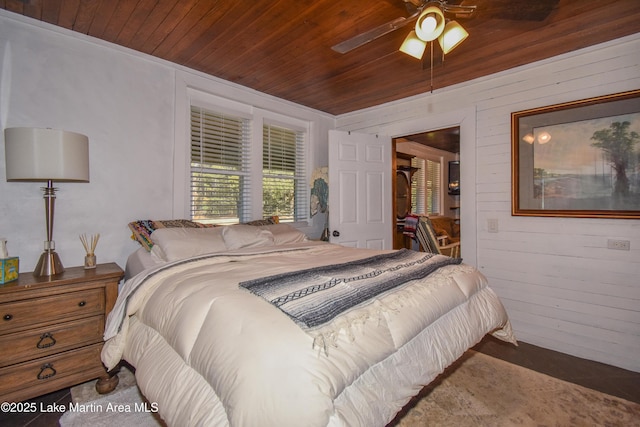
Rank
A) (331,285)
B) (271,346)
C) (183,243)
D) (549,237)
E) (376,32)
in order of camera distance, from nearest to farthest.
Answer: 1. (271,346)
2. (331,285)
3. (376,32)
4. (183,243)
5. (549,237)

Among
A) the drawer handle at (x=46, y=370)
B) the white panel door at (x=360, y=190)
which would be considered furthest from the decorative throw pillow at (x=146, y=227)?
the white panel door at (x=360, y=190)

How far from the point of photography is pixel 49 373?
1.77 metres

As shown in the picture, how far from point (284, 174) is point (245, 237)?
1514mm

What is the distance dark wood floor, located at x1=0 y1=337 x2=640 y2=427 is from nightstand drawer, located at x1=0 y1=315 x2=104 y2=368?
37 cm

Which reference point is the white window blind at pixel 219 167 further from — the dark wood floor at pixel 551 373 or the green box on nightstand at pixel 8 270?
the dark wood floor at pixel 551 373

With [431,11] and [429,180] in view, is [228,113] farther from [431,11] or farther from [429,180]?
[429,180]

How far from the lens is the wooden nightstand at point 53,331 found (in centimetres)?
165

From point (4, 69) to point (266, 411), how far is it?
2.77m

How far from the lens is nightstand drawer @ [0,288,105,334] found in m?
1.65

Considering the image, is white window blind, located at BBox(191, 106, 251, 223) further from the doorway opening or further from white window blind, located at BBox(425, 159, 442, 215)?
white window blind, located at BBox(425, 159, 442, 215)

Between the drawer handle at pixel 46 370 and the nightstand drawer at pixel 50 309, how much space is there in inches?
10.1

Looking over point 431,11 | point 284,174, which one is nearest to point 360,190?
point 284,174

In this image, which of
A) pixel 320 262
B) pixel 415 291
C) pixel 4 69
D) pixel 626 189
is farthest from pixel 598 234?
pixel 4 69

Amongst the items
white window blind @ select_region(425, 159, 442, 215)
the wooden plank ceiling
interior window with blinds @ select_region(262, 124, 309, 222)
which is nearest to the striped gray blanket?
the wooden plank ceiling
